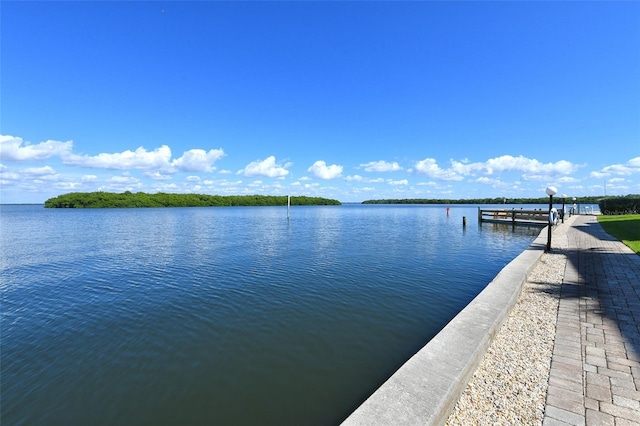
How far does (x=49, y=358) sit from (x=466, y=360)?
761cm

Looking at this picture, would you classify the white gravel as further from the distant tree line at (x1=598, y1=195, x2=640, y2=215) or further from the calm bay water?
the distant tree line at (x1=598, y1=195, x2=640, y2=215)

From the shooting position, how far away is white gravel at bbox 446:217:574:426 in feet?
10.0

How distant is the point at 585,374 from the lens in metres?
3.66

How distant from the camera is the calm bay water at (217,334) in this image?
4211 mm

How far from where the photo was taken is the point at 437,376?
3.43 metres

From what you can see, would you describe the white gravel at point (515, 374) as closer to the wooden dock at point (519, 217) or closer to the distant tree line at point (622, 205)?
the wooden dock at point (519, 217)

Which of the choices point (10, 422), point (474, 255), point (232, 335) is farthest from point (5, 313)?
point (474, 255)

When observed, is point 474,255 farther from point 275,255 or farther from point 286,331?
point 286,331

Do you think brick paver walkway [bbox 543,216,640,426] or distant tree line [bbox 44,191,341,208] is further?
distant tree line [bbox 44,191,341,208]

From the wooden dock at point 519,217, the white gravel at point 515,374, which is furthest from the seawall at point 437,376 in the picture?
the wooden dock at point 519,217

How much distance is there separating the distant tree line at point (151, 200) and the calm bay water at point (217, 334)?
106m

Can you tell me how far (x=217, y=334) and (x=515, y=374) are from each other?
219 inches

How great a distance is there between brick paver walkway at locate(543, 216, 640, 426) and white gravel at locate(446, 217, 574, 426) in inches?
4.8

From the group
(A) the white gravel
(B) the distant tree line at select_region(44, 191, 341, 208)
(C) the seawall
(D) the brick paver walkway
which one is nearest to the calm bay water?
(C) the seawall
